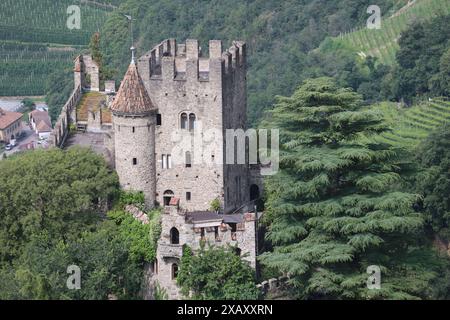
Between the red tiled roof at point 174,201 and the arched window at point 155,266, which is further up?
the red tiled roof at point 174,201

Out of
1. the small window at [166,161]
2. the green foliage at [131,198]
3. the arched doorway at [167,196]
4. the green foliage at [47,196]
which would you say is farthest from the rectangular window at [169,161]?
the green foliage at [47,196]

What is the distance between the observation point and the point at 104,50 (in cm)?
12962

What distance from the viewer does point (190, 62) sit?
5453 centimetres

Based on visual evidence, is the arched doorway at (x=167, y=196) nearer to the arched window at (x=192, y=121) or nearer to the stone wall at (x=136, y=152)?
the stone wall at (x=136, y=152)

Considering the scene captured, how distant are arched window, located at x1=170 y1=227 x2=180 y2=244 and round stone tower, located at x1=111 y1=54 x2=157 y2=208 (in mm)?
3742

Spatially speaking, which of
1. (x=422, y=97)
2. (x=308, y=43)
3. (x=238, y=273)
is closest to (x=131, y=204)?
(x=238, y=273)

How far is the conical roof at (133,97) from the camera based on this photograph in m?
54.6

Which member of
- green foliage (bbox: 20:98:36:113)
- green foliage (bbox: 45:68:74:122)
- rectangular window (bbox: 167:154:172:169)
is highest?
green foliage (bbox: 45:68:74:122)

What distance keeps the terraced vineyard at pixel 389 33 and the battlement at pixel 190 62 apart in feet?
180

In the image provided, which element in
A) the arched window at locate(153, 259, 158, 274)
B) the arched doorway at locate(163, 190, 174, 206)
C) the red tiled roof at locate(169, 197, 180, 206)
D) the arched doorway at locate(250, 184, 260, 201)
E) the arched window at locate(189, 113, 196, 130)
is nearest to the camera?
the red tiled roof at locate(169, 197, 180, 206)

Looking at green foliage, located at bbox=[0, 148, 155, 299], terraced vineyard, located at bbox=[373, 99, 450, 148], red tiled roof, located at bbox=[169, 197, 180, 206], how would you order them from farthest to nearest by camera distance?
terraced vineyard, located at bbox=[373, 99, 450, 148], red tiled roof, located at bbox=[169, 197, 180, 206], green foliage, located at bbox=[0, 148, 155, 299]

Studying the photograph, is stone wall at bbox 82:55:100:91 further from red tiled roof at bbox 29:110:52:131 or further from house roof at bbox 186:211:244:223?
red tiled roof at bbox 29:110:52:131

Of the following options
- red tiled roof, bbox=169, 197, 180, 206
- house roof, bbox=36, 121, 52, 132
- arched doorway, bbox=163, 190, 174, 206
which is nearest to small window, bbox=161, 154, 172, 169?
arched doorway, bbox=163, 190, 174, 206

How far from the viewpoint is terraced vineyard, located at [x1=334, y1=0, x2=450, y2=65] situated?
4443 inches
